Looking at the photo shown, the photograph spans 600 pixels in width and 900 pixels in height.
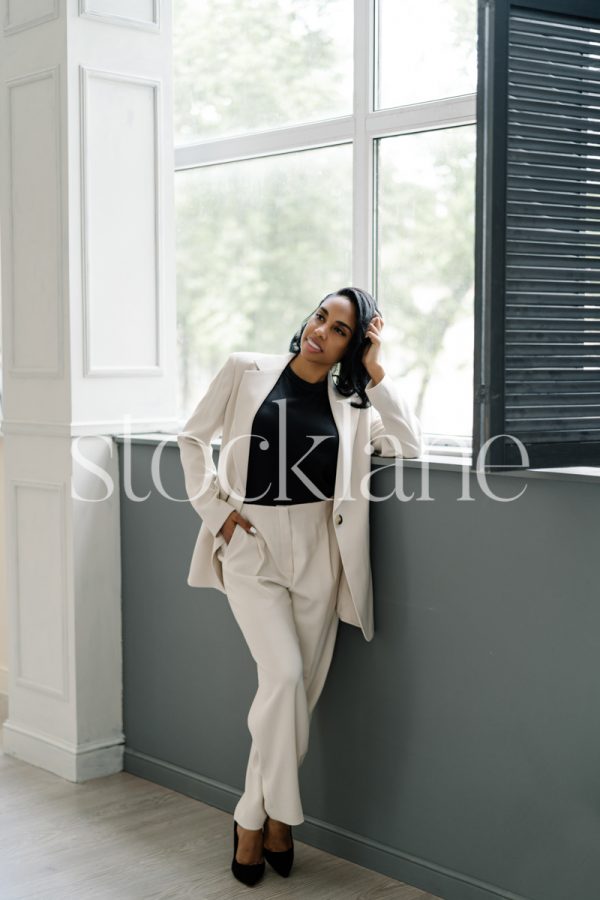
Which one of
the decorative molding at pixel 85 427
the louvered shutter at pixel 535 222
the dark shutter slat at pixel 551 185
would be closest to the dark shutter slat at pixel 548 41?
the louvered shutter at pixel 535 222

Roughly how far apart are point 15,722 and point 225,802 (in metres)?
0.96

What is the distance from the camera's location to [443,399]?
3.55m

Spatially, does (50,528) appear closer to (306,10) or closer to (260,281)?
(260,281)

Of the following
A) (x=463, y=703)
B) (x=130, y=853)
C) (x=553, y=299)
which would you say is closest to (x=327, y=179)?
(x=553, y=299)

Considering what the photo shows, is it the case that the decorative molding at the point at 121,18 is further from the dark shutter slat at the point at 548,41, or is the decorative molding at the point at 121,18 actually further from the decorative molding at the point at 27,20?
the dark shutter slat at the point at 548,41

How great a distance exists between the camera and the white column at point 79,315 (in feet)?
12.2

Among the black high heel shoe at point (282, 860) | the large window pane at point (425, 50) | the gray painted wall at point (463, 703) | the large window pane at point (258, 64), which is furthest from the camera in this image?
the large window pane at point (258, 64)

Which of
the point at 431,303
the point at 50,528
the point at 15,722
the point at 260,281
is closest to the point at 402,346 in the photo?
the point at 431,303

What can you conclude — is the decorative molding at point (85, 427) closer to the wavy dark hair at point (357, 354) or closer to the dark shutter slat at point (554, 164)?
the wavy dark hair at point (357, 354)

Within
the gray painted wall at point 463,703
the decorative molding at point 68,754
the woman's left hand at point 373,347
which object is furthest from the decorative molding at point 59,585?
the woman's left hand at point 373,347

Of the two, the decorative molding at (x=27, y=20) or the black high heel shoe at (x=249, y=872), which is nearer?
the black high heel shoe at (x=249, y=872)

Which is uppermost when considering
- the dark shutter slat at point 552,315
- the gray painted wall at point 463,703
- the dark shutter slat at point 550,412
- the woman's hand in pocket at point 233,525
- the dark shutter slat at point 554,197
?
the dark shutter slat at point 554,197

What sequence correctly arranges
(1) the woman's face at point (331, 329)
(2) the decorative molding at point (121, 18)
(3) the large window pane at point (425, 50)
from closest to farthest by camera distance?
(1) the woman's face at point (331, 329) < (3) the large window pane at point (425, 50) < (2) the decorative molding at point (121, 18)

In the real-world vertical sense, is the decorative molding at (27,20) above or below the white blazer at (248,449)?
above
